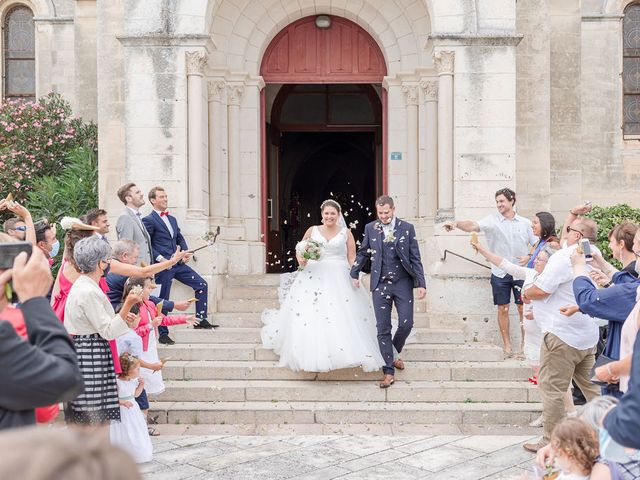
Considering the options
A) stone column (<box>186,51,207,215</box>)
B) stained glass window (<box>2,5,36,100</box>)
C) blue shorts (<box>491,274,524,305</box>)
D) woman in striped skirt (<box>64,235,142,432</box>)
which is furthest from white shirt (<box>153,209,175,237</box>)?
stained glass window (<box>2,5,36,100</box>)

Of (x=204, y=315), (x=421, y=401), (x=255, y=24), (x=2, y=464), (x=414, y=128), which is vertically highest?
(x=255, y=24)

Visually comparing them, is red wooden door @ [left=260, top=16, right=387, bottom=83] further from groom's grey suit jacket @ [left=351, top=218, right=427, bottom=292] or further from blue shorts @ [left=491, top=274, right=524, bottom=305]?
groom's grey suit jacket @ [left=351, top=218, right=427, bottom=292]

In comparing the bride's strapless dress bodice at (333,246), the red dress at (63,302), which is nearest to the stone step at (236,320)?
the bride's strapless dress bodice at (333,246)

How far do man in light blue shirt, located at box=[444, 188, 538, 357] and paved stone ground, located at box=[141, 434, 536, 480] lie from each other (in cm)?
245

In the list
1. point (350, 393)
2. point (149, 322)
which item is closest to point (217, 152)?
point (350, 393)

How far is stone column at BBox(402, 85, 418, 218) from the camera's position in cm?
1169

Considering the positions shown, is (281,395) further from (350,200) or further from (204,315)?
(350,200)

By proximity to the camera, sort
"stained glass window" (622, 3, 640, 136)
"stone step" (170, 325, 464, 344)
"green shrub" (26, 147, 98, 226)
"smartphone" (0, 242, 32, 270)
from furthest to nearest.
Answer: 1. "stained glass window" (622, 3, 640, 136)
2. "green shrub" (26, 147, 98, 226)
3. "stone step" (170, 325, 464, 344)
4. "smartphone" (0, 242, 32, 270)

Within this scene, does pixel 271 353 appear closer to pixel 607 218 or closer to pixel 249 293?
pixel 249 293

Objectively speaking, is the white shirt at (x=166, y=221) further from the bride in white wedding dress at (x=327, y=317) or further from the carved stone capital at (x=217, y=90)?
the carved stone capital at (x=217, y=90)

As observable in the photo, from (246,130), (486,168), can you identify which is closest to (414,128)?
(486,168)

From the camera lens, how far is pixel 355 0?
1175 centimetres

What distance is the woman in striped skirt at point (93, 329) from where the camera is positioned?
5.11 metres

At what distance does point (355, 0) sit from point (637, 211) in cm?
540
